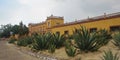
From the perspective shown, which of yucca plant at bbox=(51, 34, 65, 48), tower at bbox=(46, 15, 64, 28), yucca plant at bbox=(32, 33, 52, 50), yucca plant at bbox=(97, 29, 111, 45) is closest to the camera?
yucca plant at bbox=(97, 29, 111, 45)

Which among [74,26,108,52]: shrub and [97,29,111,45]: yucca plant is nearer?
[74,26,108,52]: shrub

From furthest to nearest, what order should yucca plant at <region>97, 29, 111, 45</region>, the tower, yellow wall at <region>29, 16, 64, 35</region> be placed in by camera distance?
the tower, yellow wall at <region>29, 16, 64, 35</region>, yucca plant at <region>97, 29, 111, 45</region>

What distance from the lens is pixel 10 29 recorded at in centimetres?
9119

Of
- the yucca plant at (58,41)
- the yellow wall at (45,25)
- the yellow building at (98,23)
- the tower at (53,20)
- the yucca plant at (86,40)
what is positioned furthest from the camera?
the tower at (53,20)

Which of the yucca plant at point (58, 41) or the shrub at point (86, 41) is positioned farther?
the yucca plant at point (58, 41)

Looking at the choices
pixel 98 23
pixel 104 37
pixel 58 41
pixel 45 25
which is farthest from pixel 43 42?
pixel 45 25

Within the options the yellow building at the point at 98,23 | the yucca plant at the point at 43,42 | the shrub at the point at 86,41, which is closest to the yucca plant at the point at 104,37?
the shrub at the point at 86,41

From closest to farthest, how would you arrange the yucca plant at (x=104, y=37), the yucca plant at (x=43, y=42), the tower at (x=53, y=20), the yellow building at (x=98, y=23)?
1. the yucca plant at (x=104, y=37)
2. the yucca plant at (x=43, y=42)
3. the yellow building at (x=98, y=23)
4. the tower at (x=53, y=20)

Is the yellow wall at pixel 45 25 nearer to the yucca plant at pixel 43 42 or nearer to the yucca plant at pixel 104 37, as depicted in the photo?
the yucca plant at pixel 43 42

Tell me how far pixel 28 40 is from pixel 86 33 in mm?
21132

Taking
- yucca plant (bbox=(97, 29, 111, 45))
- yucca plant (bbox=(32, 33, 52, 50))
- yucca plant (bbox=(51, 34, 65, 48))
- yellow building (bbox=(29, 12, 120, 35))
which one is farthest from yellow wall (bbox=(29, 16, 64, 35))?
yucca plant (bbox=(97, 29, 111, 45))

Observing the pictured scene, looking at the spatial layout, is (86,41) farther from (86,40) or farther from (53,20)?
(53,20)

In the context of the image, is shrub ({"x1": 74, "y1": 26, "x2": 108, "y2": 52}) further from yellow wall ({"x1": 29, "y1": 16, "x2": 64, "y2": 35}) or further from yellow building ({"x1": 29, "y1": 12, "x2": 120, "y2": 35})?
yellow wall ({"x1": 29, "y1": 16, "x2": 64, "y2": 35})

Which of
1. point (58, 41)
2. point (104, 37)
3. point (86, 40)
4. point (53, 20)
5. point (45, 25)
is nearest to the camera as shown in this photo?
point (86, 40)
